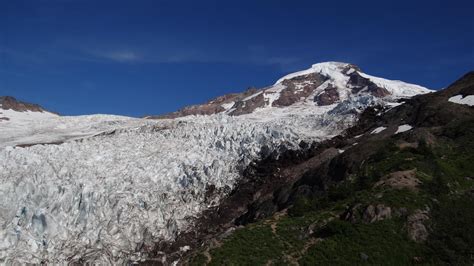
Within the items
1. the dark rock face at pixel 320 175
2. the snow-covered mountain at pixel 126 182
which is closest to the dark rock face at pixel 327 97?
the snow-covered mountain at pixel 126 182

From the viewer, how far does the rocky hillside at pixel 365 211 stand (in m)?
22.3

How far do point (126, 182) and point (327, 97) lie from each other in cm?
7506

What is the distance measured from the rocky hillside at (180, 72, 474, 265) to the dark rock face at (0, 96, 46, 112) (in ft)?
283

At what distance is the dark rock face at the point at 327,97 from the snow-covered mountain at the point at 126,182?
154 ft

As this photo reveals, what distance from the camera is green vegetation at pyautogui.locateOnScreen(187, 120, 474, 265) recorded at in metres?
21.9

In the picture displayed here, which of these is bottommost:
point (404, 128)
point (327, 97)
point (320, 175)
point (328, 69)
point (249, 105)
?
point (320, 175)

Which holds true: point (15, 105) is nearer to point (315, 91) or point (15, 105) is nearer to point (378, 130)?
point (315, 91)

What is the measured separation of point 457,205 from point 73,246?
24.4m

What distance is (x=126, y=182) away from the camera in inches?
1537

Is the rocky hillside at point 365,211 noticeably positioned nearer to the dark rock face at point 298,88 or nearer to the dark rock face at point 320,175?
the dark rock face at point 320,175

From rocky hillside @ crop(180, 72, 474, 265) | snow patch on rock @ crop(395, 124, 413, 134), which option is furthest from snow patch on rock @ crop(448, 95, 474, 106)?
snow patch on rock @ crop(395, 124, 413, 134)

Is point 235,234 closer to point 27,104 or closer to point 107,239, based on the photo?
point 107,239

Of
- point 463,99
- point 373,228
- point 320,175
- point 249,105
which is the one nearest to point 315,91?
point 249,105

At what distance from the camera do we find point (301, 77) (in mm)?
131875
